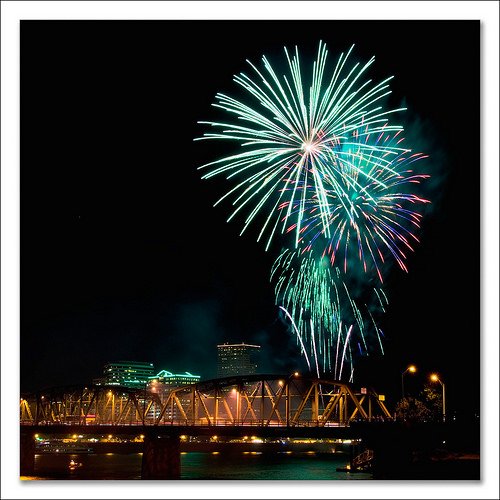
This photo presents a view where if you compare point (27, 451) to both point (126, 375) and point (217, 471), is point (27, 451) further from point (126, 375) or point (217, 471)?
point (126, 375)

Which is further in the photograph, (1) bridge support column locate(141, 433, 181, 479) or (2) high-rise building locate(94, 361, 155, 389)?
(2) high-rise building locate(94, 361, 155, 389)

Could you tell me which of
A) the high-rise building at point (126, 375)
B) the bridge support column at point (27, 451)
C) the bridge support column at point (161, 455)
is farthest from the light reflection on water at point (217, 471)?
the high-rise building at point (126, 375)

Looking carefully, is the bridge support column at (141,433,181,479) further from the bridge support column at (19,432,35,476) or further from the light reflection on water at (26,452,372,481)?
the bridge support column at (19,432,35,476)

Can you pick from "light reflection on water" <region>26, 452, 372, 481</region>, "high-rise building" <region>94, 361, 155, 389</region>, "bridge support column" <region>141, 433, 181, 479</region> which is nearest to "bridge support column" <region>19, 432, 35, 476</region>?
"light reflection on water" <region>26, 452, 372, 481</region>

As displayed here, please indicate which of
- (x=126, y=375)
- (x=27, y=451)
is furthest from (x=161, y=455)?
(x=126, y=375)

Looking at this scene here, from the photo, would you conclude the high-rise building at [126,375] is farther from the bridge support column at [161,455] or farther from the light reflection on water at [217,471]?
the bridge support column at [161,455]
